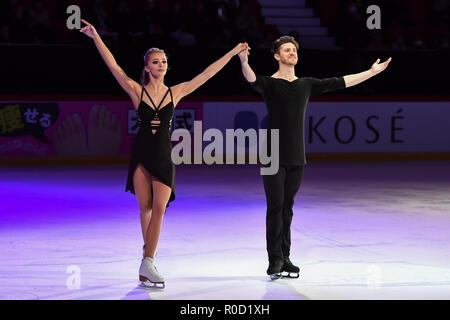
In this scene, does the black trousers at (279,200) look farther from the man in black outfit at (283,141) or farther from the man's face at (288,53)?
the man's face at (288,53)

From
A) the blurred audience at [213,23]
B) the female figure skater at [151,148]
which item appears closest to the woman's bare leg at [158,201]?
the female figure skater at [151,148]

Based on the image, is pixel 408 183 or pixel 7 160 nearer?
pixel 408 183

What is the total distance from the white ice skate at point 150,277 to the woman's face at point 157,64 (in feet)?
4.24

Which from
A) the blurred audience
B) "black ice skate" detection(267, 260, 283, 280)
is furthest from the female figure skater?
the blurred audience

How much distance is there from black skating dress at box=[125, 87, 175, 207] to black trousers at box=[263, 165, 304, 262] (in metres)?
0.76

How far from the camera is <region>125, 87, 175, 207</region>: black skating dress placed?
639cm

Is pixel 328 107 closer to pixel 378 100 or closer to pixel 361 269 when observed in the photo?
pixel 378 100

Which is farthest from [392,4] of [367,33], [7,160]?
[7,160]

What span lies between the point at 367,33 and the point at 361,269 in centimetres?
1333

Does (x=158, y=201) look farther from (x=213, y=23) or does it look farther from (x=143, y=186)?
(x=213, y=23)

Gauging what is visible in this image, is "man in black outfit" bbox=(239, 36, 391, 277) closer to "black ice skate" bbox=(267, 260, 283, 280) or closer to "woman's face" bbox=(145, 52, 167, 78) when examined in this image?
"black ice skate" bbox=(267, 260, 283, 280)

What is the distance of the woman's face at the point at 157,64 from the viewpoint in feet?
21.3

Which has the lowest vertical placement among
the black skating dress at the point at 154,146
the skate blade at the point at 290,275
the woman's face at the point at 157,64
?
the skate blade at the point at 290,275
